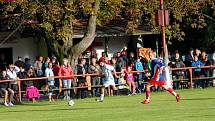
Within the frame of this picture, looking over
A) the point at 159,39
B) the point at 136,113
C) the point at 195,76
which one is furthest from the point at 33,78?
the point at 159,39

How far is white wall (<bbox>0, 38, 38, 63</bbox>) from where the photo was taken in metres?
43.5

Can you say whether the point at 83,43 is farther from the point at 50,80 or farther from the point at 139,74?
the point at 50,80

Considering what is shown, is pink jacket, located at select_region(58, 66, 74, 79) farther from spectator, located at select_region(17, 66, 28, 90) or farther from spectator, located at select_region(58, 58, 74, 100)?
spectator, located at select_region(17, 66, 28, 90)

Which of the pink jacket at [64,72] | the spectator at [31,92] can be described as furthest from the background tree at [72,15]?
the spectator at [31,92]

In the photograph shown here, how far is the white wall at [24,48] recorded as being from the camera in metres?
43.5

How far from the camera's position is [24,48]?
4388cm

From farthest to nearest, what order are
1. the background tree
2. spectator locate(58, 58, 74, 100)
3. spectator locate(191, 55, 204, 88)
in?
spectator locate(191, 55, 204, 88)
the background tree
spectator locate(58, 58, 74, 100)

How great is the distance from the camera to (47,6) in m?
33.1

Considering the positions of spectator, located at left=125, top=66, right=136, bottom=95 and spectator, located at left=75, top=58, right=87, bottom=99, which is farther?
spectator, located at left=125, top=66, right=136, bottom=95

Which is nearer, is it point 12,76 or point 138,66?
point 12,76

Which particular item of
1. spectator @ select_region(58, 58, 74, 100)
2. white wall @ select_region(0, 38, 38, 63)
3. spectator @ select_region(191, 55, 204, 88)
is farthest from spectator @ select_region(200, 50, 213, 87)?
white wall @ select_region(0, 38, 38, 63)

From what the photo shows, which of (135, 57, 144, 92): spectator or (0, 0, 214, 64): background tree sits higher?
(0, 0, 214, 64): background tree

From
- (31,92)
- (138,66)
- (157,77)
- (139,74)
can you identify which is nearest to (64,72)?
(31,92)

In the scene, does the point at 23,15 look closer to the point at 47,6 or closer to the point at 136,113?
the point at 47,6
